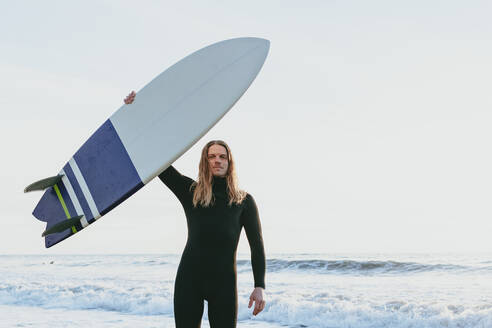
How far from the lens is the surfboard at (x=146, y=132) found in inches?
115

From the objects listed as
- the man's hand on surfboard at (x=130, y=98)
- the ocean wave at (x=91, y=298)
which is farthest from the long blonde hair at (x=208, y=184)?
the ocean wave at (x=91, y=298)

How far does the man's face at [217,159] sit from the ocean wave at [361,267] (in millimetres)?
9322

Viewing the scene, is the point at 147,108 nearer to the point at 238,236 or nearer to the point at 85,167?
the point at 85,167

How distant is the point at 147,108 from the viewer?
314 cm

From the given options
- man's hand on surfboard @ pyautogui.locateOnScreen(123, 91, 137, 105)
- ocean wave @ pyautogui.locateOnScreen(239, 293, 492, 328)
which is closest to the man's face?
man's hand on surfboard @ pyautogui.locateOnScreen(123, 91, 137, 105)

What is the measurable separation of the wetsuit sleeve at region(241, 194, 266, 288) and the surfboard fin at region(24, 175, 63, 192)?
4.80 ft

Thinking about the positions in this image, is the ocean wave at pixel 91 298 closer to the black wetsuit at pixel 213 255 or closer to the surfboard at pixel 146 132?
the surfboard at pixel 146 132

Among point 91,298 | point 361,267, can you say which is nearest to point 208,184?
point 91,298

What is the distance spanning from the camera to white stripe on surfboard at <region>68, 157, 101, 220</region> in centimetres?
303

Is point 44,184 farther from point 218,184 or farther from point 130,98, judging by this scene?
point 218,184

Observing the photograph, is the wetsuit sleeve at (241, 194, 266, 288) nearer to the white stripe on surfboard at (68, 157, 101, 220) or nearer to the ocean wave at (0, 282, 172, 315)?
the white stripe on surfboard at (68, 157, 101, 220)

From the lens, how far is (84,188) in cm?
313

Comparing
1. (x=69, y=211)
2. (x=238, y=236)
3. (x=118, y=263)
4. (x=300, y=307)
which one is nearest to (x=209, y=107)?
(x=238, y=236)

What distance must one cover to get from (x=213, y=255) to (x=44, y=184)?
1505mm
